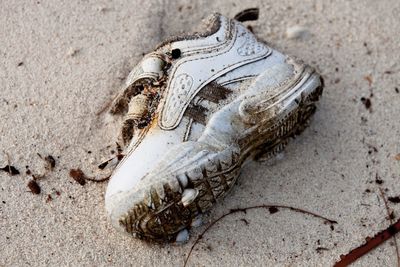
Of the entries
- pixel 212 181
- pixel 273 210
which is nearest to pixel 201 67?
pixel 212 181

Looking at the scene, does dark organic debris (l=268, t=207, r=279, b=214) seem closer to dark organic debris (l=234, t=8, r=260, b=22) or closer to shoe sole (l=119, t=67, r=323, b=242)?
shoe sole (l=119, t=67, r=323, b=242)

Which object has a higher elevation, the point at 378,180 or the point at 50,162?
the point at 50,162

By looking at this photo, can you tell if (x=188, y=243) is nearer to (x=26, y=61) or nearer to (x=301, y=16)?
(x=26, y=61)

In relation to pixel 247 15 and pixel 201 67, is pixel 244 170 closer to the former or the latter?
pixel 201 67

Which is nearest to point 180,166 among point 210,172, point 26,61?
point 210,172

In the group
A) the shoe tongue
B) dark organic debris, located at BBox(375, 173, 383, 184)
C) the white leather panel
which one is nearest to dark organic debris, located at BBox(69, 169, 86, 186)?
the white leather panel

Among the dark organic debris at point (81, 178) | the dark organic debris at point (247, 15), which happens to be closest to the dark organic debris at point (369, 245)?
the dark organic debris at point (81, 178)
